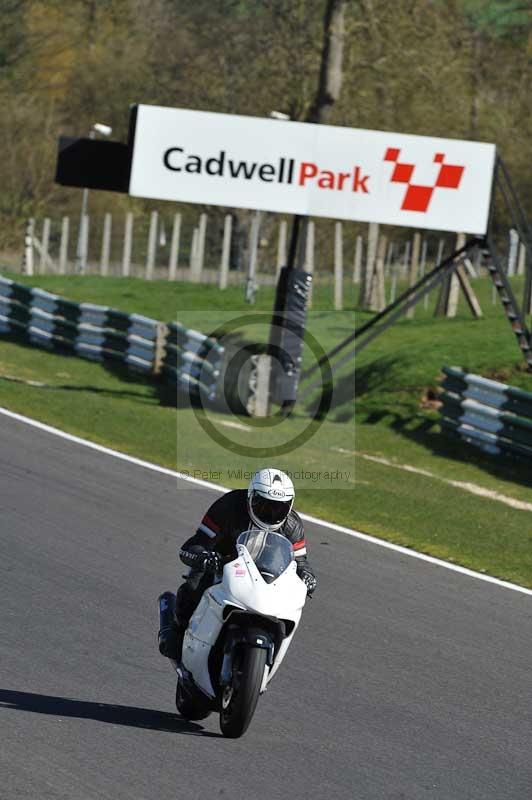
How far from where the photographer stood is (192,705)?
7.14 metres

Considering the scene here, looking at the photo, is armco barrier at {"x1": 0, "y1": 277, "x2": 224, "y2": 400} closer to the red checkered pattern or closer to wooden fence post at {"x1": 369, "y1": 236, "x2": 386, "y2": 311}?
the red checkered pattern

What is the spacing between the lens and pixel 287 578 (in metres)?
6.84

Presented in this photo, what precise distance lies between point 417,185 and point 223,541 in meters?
13.4

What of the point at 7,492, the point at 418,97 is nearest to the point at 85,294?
the point at 418,97

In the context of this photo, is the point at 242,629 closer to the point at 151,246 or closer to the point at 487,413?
the point at 487,413

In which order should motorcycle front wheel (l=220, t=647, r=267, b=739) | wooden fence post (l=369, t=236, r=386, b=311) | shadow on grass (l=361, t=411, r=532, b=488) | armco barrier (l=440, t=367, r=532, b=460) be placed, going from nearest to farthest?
motorcycle front wheel (l=220, t=647, r=267, b=739) → shadow on grass (l=361, t=411, r=532, b=488) → armco barrier (l=440, t=367, r=532, b=460) → wooden fence post (l=369, t=236, r=386, b=311)

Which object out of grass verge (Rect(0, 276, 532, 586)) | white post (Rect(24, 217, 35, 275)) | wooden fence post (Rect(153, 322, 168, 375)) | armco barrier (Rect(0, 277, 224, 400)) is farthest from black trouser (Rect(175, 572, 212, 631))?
white post (Rect(24, 217, 35, 275))

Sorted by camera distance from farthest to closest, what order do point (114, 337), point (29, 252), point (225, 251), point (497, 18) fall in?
point (497, 18)
point (29, 252)
point (225, 251)
point (114, 337)

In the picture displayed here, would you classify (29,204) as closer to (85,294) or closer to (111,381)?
(85,294)

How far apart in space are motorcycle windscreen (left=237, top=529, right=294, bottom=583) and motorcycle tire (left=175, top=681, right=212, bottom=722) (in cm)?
84

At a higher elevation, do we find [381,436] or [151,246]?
[151,246]

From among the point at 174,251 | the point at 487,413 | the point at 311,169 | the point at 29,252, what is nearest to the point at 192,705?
the point at 487,413

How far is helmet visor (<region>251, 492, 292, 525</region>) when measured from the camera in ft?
22.9

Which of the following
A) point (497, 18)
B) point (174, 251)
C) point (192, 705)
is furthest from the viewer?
point (497, 18)
